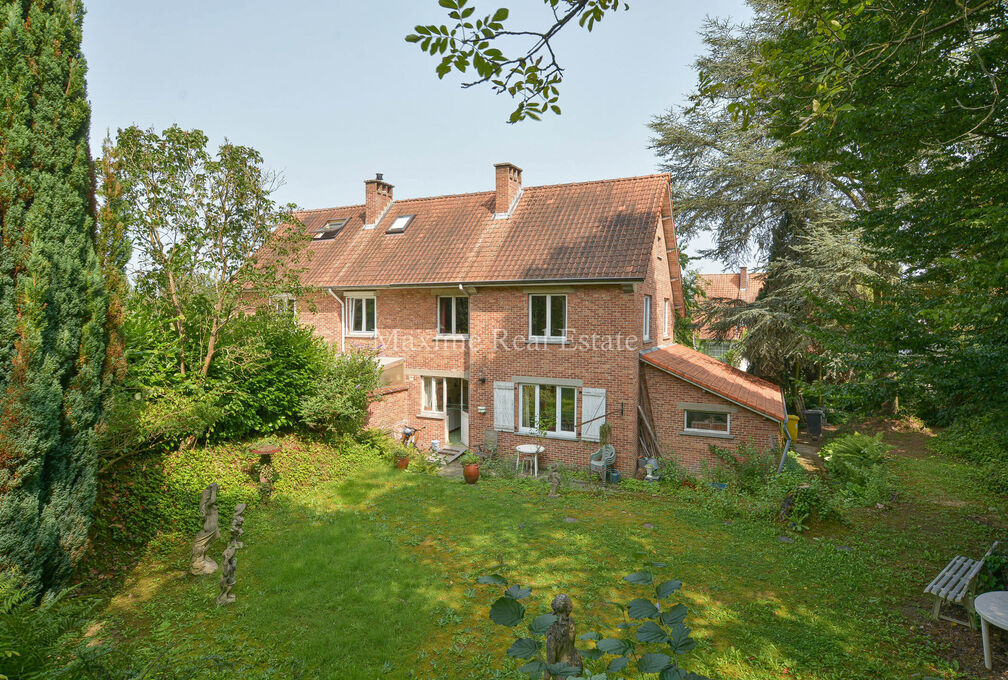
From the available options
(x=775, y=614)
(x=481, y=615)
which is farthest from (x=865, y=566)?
(x=481, y=615)

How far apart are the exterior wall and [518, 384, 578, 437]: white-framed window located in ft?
7.79

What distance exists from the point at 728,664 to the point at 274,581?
20.2 feet

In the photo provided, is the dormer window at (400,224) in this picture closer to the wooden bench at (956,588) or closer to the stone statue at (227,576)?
the stone statue at (227,576)

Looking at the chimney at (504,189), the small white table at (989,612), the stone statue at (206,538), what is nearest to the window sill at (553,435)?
the chimney at (504,189)

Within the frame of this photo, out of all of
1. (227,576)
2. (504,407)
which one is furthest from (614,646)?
(504,407)

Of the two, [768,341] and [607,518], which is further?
[768,341]

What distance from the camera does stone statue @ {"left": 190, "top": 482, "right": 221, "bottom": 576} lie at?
735cm

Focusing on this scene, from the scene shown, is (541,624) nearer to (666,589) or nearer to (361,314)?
(666,589)

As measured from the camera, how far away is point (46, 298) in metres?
5.72

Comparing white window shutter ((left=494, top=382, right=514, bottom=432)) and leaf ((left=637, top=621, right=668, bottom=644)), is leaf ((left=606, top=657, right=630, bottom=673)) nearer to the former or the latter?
leaf ((left=637, top=621, right=668, bottom=644))

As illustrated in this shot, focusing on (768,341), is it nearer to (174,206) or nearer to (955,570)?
(955,570)

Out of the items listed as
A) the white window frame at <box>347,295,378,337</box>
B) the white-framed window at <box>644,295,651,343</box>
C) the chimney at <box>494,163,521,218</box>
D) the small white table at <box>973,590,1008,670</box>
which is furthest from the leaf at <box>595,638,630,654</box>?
the chimney at <box>494,163,521,218</box>

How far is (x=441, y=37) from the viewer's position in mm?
3021

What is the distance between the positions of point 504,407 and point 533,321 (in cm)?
286
